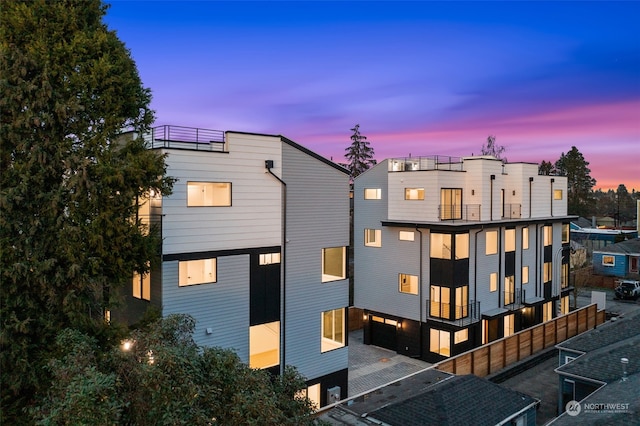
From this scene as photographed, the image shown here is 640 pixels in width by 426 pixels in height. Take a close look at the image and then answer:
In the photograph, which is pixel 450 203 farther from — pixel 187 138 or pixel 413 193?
pixel 187 138

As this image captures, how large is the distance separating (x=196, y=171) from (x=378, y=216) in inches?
612

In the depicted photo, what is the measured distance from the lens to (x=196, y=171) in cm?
1499

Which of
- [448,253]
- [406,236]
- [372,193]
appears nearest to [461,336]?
[448,253]

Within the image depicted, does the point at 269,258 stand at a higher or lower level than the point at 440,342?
higher

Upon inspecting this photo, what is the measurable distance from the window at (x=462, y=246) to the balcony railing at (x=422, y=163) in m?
5.04

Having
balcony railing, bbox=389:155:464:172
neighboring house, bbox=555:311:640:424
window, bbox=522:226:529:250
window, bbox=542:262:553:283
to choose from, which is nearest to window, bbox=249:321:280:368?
neighboring house, bbox=555:311:640:424

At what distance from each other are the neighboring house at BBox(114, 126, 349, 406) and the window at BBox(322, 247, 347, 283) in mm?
41

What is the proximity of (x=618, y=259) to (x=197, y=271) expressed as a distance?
45793 millimetres

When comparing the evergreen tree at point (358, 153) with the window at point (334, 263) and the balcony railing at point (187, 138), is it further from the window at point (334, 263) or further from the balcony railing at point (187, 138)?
the balcony railing at point (187, 138)

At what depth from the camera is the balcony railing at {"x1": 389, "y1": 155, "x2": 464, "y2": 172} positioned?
1111 inches

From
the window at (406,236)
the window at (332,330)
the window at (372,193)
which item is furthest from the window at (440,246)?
the window at (332,330)

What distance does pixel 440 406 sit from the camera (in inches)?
542

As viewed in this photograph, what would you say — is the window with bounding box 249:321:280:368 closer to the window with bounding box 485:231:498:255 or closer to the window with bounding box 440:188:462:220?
the window with bounding box 440:188:462:220

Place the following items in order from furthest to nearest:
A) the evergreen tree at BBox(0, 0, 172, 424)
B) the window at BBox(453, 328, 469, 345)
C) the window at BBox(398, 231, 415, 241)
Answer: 1. the window at BBox(398, 231, 415, 241)
2. the window at BBox(453, 328, 469, 345)
3. the evergreen tree at BBox(0, 0, 172, 424)
